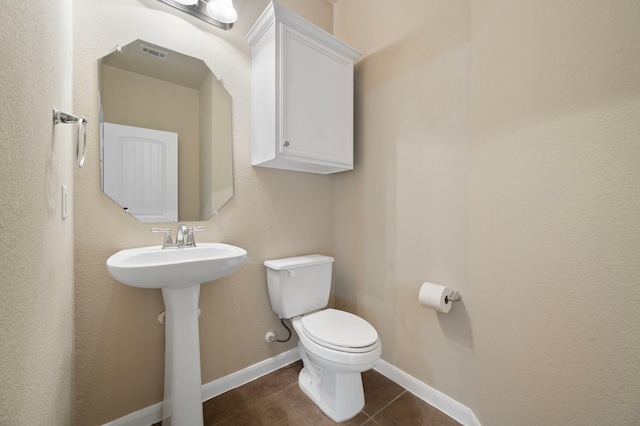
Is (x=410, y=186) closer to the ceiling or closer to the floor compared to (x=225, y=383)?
closer to the ceiling

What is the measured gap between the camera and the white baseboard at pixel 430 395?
4.29 feet

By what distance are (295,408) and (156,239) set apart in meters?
1.18

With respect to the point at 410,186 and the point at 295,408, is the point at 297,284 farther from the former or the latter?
the point at 410,186

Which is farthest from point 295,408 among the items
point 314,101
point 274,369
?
point 314,101

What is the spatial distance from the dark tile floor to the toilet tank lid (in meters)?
0.73

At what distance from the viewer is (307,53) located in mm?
1535

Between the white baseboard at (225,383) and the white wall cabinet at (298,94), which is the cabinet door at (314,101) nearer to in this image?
the white wall cabinet at (298,94)

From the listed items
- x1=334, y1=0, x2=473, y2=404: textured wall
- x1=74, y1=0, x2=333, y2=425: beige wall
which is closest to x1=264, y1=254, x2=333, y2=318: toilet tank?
x1=74, y1=0, x2=333, y2=425: beige wall

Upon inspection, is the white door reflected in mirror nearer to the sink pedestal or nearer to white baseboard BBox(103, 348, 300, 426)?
the sink pedestal

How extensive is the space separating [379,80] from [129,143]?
151cm

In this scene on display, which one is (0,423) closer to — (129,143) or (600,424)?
(129,143)

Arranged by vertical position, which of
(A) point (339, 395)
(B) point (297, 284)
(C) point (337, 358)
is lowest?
(A) point (339, 395)

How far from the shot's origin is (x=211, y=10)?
143 centimetres

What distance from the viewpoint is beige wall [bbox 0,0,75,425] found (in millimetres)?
406
